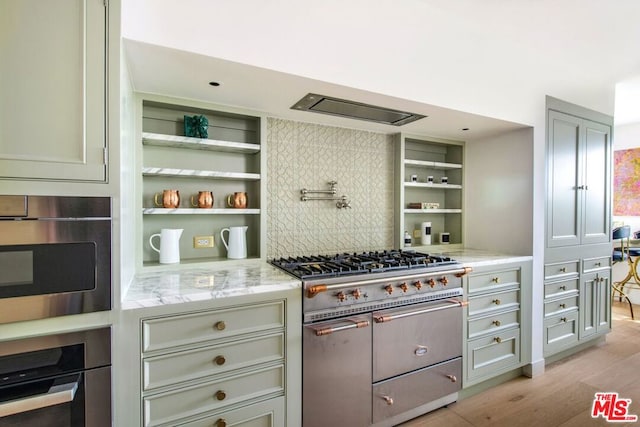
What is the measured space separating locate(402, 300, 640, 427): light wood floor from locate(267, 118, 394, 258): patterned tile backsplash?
50.6 inches

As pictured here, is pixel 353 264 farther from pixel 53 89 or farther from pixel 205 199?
pixel 53 89

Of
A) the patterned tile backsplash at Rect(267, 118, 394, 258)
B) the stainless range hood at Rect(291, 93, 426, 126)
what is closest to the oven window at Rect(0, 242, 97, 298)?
the patterned tile backsplash at Rect(267, 118, 394, 258)

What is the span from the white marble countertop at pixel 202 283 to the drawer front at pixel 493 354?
1.48 m

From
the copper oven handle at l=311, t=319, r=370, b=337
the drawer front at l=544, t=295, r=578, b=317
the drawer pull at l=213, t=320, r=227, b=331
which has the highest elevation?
the drawer pull at l=213, t=320, r=227, b=331

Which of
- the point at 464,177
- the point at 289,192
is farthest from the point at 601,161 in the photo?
the point at 289,192

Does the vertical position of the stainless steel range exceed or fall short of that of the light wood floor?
it exceeds it

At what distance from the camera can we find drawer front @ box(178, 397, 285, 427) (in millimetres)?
1399

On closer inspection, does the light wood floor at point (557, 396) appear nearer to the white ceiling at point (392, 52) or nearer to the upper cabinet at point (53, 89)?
the white ceiling at point (392, 52)

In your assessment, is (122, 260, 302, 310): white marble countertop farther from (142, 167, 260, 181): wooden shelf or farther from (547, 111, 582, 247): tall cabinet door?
(547, 111, 582, 247): tall cabinet door

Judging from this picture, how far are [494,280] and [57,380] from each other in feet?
8.27

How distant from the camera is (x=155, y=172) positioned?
1.79 meters

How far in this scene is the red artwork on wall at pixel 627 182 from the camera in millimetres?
4531

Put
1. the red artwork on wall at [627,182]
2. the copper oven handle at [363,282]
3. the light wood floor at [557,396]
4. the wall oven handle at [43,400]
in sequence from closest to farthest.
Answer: the wall oven handle at [43,400], the copper oven handle at [363,282], the light wood floor at [557,396], the red artwork on wall at [627,182]

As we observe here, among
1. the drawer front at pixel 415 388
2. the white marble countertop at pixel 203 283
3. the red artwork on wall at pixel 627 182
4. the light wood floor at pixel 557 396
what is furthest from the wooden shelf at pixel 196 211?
the red artwork on wall at pixel 627 182
